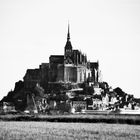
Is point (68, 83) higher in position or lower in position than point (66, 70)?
lower

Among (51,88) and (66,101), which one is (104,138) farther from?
(51,88)

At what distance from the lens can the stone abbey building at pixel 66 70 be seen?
503 feet

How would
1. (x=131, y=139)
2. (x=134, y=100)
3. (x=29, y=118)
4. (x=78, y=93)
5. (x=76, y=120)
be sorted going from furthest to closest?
(x=134, y=100) → (x=78, y=93) → (x=29, y=118) → (x=76, y=120) → (x=131, y=139)

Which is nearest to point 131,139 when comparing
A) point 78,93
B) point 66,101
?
point 66,101

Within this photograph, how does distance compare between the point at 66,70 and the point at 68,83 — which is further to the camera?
the point at 66,70

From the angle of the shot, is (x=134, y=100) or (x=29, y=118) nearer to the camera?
(x=29, y=118)

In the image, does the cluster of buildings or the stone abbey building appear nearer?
the cluster of buildings

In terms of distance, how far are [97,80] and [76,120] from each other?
93.0 metres

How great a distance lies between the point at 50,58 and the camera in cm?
15788

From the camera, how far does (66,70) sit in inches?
6043

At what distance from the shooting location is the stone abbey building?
15327 cm

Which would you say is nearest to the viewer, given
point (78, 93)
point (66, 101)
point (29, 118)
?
point (29, 118)

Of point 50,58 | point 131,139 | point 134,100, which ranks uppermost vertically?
point 50,58

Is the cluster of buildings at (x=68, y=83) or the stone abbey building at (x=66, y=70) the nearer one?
the cluster of buildings at (x=68, y=83)
